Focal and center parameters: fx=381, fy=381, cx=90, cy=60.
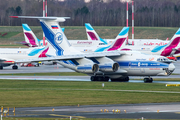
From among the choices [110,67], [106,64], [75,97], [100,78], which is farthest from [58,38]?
[75,97]

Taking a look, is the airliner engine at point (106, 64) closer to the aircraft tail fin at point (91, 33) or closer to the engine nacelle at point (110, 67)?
the engine nacelle at point (110, 67)

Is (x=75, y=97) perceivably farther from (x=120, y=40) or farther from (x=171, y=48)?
(x=171, y=48)

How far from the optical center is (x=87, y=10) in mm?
165625

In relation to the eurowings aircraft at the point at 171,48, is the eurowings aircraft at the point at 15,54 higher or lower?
lower

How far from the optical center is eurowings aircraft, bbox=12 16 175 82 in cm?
4031

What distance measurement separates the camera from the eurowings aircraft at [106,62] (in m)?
40.3

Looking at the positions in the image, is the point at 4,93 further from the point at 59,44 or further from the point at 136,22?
the point at 136,22

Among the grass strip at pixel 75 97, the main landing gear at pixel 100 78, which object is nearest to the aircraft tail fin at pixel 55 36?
the main landing gear at pixel 100 78

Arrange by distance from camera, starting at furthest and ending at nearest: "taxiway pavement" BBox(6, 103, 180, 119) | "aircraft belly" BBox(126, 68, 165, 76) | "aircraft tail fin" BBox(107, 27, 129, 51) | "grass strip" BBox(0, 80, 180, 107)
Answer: "aircraft tail fin" BBox(107, 27, 129, 51)
"aircraft belly" BBox(126, 68, 165, 76)
"grass strip" BBox(0, 80, 180, 107)
"taxiway pavement" BBox(6, 103, 180, 119)

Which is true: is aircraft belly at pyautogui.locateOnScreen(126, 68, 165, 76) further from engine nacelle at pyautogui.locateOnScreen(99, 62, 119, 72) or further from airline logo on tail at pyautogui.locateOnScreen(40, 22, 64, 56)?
airline logo on tail at pyautogui.locateOnScreen(40, 22, 64, 56)

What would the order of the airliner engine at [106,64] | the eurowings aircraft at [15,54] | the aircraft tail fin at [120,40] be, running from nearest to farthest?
the airliner engine at [106,64], the aircraft tail fin at [120,40], the eurowings aircraft at [15,54]

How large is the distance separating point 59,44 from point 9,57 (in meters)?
24.4

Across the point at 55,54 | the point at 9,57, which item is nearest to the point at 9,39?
the point at 9,57

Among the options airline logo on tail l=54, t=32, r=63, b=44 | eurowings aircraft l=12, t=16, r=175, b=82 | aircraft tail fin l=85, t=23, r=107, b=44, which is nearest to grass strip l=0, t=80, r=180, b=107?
eurowings aircraft l=12, t=16, r=175, b=82
